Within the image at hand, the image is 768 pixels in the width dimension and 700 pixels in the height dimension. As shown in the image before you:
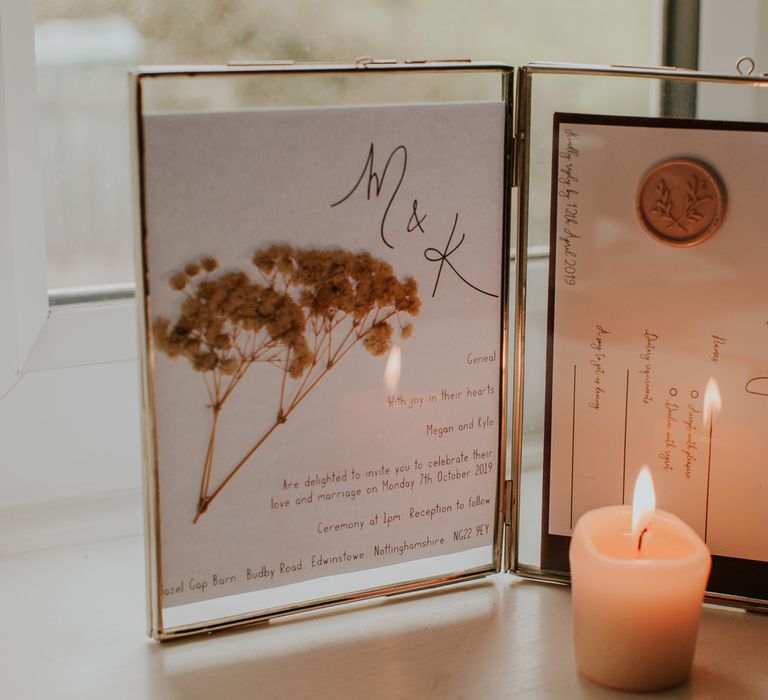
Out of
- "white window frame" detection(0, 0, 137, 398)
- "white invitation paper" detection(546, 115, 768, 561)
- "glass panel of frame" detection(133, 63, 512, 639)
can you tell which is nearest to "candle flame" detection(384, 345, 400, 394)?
"glass panel of frame" detection(133, 63, 512, 639)

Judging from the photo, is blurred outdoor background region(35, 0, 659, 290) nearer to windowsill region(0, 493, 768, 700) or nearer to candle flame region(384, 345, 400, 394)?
candle flame region(384, 345, 400, 394)

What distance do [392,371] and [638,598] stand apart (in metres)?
0.20

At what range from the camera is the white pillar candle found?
1.88 feet

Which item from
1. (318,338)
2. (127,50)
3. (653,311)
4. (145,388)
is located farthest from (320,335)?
(127,50)

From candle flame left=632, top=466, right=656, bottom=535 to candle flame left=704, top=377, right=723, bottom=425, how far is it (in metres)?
0.07

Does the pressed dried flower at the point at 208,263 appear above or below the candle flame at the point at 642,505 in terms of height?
above

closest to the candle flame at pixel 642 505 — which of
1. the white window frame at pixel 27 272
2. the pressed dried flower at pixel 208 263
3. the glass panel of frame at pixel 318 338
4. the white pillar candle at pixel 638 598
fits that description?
the white pillar candle at pixel 638 598

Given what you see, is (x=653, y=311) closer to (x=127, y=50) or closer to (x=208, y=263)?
(x=208, y=263)

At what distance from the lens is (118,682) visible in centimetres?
61

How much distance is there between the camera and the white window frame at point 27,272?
75cm

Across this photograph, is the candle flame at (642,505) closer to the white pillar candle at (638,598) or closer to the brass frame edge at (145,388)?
the white pillar candle at (638,598)

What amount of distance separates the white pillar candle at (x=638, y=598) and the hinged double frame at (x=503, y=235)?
0.31ft

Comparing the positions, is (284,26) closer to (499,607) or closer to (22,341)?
(22,341)

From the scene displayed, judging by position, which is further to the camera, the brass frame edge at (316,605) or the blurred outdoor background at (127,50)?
the blurred outdoor background at (127,50)
